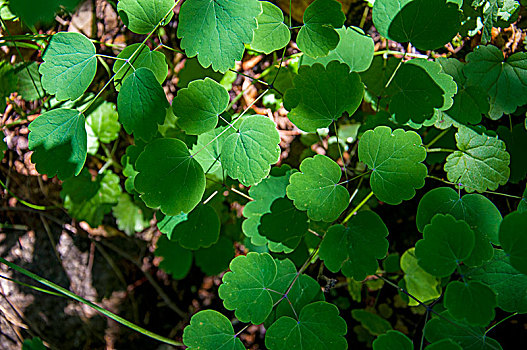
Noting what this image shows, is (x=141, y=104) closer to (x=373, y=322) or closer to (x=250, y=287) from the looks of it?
(x=250, y=287)

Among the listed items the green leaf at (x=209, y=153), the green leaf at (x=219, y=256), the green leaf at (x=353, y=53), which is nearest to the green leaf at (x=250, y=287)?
the green leaf at (x=209, y=153)

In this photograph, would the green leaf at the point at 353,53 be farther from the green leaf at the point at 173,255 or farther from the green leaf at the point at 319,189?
the green leaf at the point at 173,255

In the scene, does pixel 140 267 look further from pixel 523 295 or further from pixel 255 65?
pixel 523 295

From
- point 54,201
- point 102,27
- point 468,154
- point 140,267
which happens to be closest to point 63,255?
point 54,201

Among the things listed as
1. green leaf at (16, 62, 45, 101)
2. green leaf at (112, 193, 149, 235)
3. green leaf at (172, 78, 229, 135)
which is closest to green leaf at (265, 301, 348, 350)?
green leaf at (172, 78, 229, 135)

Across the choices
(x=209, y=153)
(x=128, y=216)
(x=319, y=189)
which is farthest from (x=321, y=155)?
(x=128, y=216)
